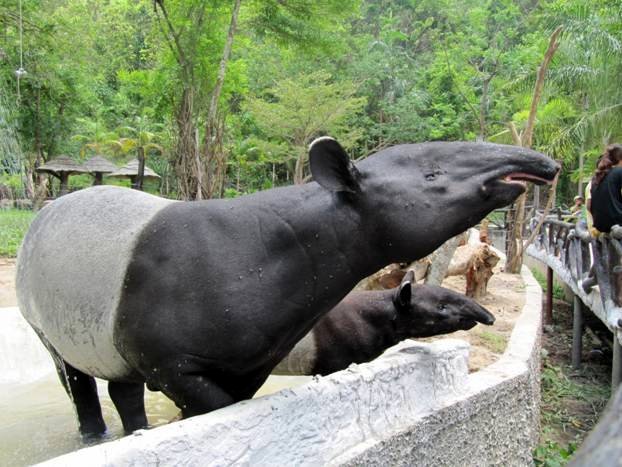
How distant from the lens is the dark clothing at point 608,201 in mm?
6703

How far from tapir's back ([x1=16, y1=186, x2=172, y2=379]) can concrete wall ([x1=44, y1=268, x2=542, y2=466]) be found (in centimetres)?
59

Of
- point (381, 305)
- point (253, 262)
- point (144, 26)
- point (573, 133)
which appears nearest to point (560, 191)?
point (573, 133)

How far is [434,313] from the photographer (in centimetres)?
430

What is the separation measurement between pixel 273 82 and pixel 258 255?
27803 mm

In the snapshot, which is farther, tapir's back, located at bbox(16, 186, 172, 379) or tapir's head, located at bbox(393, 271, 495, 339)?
tapir's head, located at bbox(393, 271, 495, 339)

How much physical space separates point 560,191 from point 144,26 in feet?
80.8

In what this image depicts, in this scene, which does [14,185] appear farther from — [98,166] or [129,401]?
[129,401]

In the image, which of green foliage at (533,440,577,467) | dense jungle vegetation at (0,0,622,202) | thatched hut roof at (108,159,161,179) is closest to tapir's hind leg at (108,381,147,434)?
green foliage at (533,440,577,467)

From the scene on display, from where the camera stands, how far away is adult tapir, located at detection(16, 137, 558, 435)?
2342 mm

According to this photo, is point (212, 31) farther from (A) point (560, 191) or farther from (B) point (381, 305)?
(A) point (560, 191)

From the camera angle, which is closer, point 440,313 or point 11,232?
point 440,313

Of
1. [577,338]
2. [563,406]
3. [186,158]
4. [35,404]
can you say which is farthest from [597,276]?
[186,158]

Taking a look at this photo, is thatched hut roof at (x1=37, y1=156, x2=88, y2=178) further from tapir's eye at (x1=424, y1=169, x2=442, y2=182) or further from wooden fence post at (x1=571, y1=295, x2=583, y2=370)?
tapir's eye at (x1=424, y1=169, x2=442, y2=182)

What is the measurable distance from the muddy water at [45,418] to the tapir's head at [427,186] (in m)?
2.33
